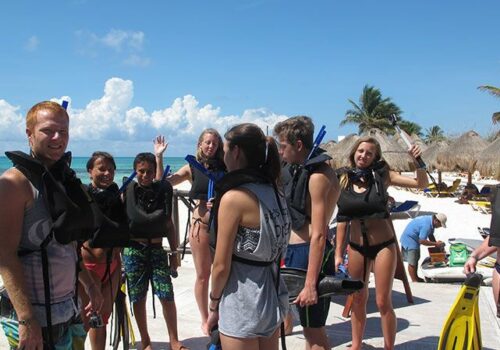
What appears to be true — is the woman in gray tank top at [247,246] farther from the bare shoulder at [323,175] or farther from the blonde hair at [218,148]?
the blonde hair at [218,148]

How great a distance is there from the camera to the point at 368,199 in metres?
3.78

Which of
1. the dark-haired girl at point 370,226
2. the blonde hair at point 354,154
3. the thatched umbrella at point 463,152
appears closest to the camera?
the dark-haired girl at point 370,226

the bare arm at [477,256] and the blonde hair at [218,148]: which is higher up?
the blonde hair at [218,148]

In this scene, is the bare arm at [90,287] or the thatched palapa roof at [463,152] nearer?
the bare arm at [90,287]

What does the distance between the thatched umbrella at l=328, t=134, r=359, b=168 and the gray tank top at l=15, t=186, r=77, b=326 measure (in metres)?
22.1

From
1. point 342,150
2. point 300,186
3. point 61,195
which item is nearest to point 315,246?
point 300,186

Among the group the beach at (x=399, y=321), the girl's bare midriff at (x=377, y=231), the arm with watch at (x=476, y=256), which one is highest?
the girl's bare midriff at (x=377, y=231)

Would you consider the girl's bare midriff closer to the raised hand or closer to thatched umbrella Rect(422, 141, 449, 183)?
the raised hand

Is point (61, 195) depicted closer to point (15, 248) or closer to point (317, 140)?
point (15, 248)

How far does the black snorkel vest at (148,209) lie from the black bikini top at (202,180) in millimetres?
480

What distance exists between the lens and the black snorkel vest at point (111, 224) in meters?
3.03

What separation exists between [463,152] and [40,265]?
29690 millimetres

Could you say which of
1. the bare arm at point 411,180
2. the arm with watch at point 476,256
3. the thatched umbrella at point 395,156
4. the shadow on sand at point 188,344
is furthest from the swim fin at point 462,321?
the thatched umbrella at point 395,156

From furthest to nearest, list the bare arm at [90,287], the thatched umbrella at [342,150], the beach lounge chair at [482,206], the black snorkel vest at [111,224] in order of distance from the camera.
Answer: the thatched umbrella at [342,150]
the beach lounge chair at [482,206]
the black snorkel vest at [111,224]
the bare arm at [90,287]
